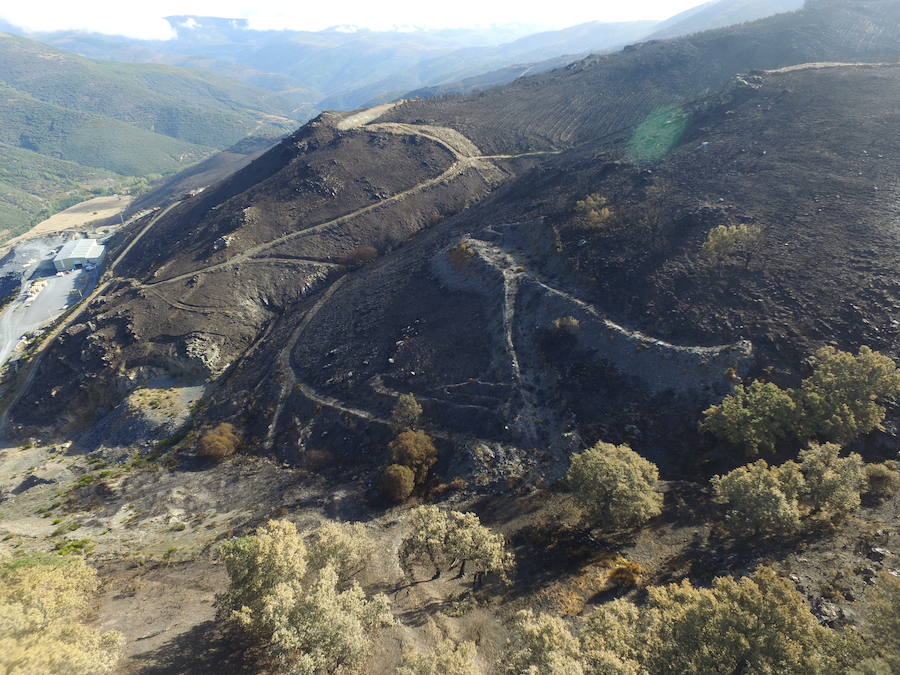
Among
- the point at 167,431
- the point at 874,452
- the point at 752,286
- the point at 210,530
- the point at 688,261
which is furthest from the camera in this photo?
the point at 167,431

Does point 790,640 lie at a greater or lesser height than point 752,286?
lesser

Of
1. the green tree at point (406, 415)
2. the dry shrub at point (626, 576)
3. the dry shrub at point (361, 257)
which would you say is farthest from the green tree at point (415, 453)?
the dry shrub at point (361, 257)

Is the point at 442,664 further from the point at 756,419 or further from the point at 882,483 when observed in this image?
the point at 882,483

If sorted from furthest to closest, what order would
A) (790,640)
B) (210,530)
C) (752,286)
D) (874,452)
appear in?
(752,286) < (210,530) < (874,452) < (790,640)

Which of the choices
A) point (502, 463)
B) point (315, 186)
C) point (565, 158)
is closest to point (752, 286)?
point (502, 463)

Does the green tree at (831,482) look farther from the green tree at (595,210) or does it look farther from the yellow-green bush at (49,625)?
the yellow-green bush at (49,625)

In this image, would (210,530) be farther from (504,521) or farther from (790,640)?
(790,640)
